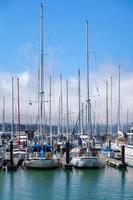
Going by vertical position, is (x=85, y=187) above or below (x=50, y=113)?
below

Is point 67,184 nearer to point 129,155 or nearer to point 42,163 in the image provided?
point 42,163

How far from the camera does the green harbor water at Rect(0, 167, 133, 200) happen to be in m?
34.6

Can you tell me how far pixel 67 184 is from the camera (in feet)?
133

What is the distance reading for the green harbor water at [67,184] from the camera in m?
34.6

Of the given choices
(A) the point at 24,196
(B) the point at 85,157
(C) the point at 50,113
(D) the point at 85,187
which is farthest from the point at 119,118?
(A) the point at 24,196

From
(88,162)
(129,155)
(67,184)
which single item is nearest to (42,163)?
(88,162)

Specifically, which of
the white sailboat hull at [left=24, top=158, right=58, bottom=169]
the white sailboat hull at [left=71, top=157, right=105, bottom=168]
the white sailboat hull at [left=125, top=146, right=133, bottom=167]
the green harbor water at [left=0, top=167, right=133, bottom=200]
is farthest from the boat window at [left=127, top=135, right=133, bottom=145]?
the white sailboat hull at [left=24, top=158, right=58, bottom=169]

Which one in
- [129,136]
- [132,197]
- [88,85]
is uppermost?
[88,85]

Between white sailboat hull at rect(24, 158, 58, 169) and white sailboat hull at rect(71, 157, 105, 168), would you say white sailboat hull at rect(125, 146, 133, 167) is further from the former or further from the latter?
white sailboat hull at rect(24, 158, 58, 169)

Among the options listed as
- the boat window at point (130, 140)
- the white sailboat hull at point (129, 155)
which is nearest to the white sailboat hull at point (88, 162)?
the white sailboat hull at point (129, 155)

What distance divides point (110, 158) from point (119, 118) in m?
23.5

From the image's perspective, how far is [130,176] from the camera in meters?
45.2

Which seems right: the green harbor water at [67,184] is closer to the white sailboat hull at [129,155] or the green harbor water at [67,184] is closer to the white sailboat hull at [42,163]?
the white sailboat hull at [42,163]

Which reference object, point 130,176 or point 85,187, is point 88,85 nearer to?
point 130,176
